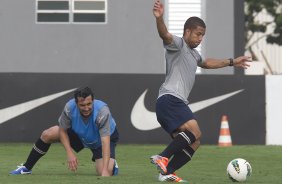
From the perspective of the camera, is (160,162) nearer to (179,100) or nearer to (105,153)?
A: (179,100)

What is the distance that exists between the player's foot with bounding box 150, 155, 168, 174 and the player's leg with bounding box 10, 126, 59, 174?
5.56ft

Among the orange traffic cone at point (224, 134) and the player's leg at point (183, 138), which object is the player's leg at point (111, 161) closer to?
the player's leg at point (183, 138)

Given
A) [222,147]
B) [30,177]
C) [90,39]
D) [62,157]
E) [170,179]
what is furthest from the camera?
[90,39]

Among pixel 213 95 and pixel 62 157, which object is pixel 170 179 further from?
pixel 213 95

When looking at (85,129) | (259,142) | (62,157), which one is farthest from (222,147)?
(85,129)

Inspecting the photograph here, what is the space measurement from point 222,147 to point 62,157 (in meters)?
3.86

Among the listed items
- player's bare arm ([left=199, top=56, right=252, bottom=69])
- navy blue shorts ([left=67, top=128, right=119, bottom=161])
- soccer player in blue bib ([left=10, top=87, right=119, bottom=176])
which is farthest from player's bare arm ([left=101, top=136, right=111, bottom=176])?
player's bare arm ([left=199, top=56, right=252, bottom=69])

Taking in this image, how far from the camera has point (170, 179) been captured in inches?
444

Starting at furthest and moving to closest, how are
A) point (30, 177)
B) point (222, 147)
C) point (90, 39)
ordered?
1. point (90, 39)
2. point (222, 147)
3. point (30, 177)

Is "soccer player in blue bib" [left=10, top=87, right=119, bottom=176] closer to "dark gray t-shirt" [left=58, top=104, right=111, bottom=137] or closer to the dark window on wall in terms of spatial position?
"dark gray t-shirt" [left=58, top=104, right=111, bottom=137]

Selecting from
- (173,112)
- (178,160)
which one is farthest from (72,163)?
(173,112)

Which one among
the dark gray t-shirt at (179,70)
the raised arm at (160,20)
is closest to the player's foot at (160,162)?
the dark gray t-shirt at (179,70)

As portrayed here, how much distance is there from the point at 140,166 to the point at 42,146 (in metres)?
2.64

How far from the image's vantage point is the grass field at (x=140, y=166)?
11.9 metres
